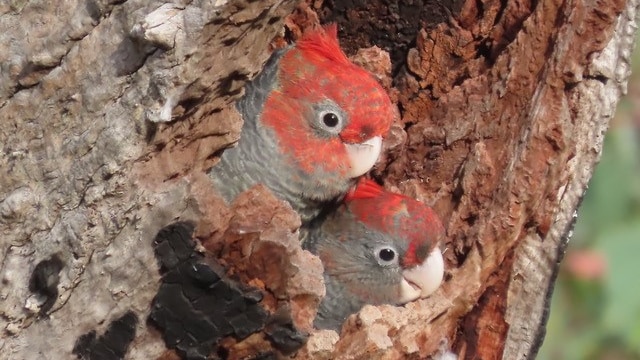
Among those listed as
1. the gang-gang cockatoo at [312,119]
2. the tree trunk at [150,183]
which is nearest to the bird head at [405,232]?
the gang-gang cockatoo at [312,119]

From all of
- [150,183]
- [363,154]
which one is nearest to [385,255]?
[363,154]

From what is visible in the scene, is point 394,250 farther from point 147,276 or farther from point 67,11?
point 67,11

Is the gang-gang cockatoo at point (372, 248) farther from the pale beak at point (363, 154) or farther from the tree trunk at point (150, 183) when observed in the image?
the tree trunk at point (150, 183)

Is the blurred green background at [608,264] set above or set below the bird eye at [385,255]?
below

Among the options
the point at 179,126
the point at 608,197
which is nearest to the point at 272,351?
the point at 179,126

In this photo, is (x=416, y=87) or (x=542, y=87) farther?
(x=416, y=87)
